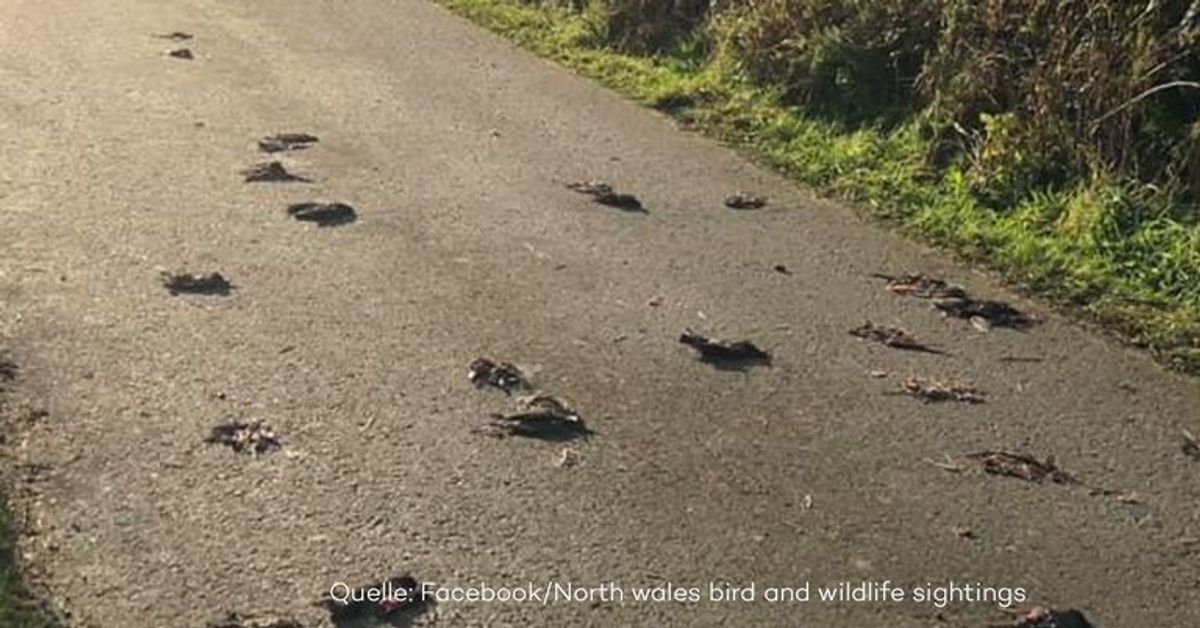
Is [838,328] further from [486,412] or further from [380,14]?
[380,14]

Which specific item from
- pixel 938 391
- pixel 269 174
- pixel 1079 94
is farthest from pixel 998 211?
pixel 269 174

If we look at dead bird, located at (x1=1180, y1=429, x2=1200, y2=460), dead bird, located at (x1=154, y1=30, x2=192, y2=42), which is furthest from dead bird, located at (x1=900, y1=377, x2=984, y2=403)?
dead bird, located at (x1=154, y1=30, x2=192, y2=42)

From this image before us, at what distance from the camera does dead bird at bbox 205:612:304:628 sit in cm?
365

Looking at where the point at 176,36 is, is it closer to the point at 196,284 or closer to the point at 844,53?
the point at 844,53

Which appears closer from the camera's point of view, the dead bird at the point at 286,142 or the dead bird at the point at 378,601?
the dead bird at the point at 378,601

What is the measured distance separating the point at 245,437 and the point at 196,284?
4.51ft

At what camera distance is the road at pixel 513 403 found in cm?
398

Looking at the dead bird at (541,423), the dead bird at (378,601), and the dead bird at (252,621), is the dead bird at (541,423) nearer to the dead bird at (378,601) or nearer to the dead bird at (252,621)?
the dead bird at (378,601)

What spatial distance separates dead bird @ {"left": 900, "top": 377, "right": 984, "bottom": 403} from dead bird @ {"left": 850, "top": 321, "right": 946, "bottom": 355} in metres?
0.30

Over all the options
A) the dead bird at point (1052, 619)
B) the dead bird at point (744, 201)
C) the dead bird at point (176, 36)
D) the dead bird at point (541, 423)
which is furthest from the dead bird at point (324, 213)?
the dead bird at point (176, 36)

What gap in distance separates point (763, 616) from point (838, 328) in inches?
79.7

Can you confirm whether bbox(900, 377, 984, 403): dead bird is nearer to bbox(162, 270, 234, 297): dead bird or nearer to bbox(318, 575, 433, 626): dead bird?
bbox(318, 575, 433, 626): dead bird

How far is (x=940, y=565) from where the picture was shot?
404cm

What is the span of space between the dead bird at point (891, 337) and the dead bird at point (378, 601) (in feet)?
7.39
